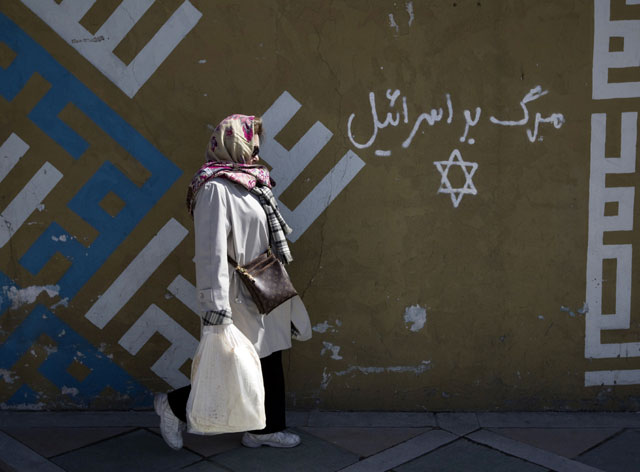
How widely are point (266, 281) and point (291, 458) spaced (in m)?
0.99

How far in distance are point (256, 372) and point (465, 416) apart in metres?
1.52

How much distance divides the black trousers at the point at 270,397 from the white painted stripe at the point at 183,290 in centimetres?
70

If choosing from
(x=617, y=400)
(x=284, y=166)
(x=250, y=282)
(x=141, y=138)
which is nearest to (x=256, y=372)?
(x=250, y=282)

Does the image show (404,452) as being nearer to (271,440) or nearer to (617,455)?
(271,440)

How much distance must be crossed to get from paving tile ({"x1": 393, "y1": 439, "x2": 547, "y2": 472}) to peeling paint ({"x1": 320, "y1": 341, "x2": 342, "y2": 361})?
866mm

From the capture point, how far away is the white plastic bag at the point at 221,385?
3.26 metres

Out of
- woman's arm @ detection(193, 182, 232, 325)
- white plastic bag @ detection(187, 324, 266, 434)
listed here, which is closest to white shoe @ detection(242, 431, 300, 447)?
white plastic bag @ detection(187, 324, 266, 434)

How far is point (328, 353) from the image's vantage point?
13.8ft

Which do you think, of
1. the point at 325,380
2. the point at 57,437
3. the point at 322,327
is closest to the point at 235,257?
the point at 322,327

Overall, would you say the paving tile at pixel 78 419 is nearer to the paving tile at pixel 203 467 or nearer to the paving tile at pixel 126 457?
the paving tile at pixel 126 457

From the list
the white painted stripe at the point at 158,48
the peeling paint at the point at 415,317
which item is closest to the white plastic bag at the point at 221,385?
the peeling paint at the point at 415,317

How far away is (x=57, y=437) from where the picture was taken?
3.93 metres

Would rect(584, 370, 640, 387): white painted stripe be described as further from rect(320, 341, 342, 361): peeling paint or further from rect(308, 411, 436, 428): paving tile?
rect(320, 341, 342, 361): peeling paint

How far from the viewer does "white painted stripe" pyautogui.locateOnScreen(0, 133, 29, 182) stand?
4176 millimetres
